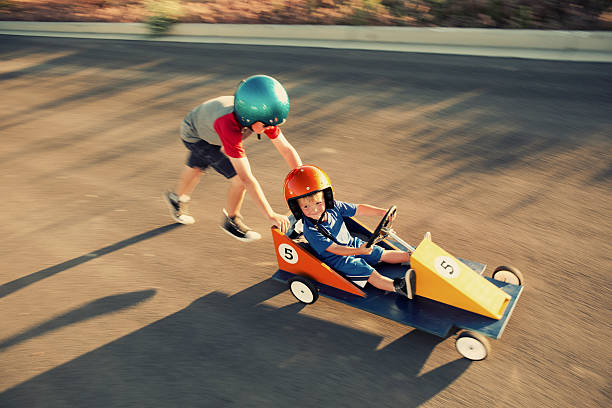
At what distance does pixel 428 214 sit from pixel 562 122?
297cm

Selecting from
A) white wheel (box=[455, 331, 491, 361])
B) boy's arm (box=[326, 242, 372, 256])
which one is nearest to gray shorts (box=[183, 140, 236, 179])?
boy's arm (box=[326, 242, 372, 256])

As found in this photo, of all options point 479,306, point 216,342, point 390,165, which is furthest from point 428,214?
point 216,342

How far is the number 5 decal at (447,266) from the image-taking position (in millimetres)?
3783

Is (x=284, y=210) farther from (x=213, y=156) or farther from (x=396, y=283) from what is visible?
(x=396, y=283)

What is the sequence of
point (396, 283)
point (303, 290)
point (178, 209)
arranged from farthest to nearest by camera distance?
point (178, 209) < point (303, 290) < point (396, 283)

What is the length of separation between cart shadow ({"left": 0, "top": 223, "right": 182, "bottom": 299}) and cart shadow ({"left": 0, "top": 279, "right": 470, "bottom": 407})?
1.29m

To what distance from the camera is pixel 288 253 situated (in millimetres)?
4188

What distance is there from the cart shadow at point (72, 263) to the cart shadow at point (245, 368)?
4.22 ft

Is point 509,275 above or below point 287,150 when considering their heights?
below

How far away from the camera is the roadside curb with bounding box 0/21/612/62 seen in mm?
8805

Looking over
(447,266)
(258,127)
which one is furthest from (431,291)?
(258,127)

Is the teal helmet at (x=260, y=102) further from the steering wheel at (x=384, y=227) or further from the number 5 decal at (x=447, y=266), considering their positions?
the number 5 decal at (x=447, y=266)

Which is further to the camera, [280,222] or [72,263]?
[72,263]

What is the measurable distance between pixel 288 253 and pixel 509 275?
1.84 meters
